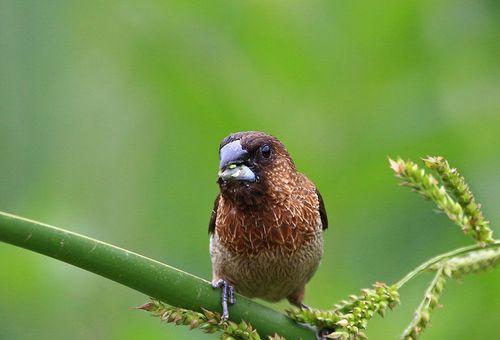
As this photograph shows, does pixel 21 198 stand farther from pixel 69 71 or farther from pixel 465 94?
pixel 465 94

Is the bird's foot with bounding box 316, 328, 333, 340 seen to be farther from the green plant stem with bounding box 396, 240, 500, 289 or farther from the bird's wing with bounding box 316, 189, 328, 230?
the bird's wing with bounding box 316, 189, 328, 230

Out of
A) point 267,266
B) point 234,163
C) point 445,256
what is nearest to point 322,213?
point 267,266

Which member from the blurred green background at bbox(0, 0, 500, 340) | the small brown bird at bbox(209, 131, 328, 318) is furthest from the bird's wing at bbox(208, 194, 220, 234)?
the blurred green background at bbox(0, 0, 500, 340)

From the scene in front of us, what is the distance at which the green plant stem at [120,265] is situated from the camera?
6.51ft

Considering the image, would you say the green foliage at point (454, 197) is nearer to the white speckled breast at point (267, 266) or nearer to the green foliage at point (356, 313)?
the green foliage at point (356, 313)

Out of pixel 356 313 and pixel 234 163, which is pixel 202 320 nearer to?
pixel 356 313

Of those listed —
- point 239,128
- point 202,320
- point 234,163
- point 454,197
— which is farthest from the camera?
point 239,128

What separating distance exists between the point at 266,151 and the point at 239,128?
Result: 2.64ft

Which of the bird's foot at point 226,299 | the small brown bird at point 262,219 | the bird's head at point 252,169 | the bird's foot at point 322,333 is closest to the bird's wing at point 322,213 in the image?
the small brown bird at point 262,219

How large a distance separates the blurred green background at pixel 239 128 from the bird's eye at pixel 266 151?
0.67 meters

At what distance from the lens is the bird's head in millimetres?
3397

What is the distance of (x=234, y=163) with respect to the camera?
3398 millimetres

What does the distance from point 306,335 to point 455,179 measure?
713 mm

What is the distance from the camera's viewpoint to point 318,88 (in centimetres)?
443
